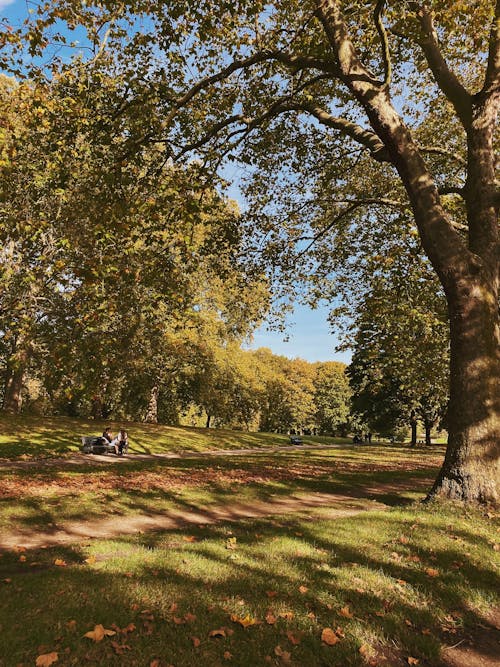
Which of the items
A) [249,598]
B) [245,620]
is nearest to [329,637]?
[245,620]

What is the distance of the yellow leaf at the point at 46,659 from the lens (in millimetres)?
3195

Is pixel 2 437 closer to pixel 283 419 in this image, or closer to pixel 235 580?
pixel 235 580

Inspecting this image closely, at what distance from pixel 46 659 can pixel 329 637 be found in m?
2.33

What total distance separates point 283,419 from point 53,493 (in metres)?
63.0

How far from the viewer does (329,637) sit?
12.3 ft

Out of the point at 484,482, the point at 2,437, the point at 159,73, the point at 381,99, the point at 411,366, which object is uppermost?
the point at 159,73

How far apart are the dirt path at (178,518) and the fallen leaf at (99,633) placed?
3576mm

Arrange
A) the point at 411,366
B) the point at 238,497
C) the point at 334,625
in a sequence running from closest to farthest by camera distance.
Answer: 1. the point at 334,625
2. the point at 238,497
3. the point at 411,366

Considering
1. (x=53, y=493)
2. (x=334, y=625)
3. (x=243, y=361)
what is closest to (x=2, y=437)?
(x=53, y=493)

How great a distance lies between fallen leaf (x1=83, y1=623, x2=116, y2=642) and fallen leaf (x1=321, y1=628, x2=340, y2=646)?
1.83 meters

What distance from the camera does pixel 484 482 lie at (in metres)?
7.84

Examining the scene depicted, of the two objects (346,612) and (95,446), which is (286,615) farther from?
(95,446)

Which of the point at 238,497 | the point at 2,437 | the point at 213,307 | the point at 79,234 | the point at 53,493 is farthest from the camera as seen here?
the point at 213,307

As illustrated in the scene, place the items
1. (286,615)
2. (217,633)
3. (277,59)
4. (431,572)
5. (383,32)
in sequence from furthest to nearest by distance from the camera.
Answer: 1. (277,59)
2. (383,32)
3. (431,572)
4. (286,615)
5. (217,633)
